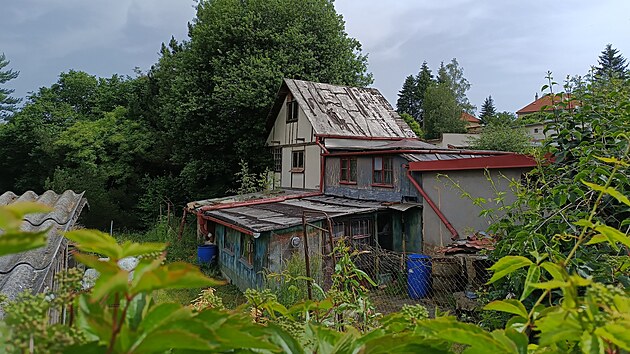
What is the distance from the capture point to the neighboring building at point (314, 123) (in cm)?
1280

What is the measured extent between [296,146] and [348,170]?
9.71 ft

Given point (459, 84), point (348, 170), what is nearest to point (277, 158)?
point (348, 170)

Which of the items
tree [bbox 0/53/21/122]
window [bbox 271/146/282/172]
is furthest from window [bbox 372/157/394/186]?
tree [bbox 0/53/21/122]

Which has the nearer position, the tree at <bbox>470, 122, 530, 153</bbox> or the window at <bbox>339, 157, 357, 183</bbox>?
the window at <bbox>339, 157, 357, 183</bbox>

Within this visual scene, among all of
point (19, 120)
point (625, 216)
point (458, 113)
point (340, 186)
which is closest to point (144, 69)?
point (19, 120)

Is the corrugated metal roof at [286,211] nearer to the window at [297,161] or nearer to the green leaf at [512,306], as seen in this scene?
the window at [297,161]

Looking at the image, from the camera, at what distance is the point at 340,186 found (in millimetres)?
11703

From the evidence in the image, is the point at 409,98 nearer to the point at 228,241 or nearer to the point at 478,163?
the point at 228,241

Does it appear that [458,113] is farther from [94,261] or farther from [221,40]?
[94,261]

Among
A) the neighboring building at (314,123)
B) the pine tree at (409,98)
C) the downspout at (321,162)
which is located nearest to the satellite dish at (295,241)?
the downspout at (321,162)

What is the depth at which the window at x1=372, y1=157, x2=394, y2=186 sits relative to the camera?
9960 millimetres

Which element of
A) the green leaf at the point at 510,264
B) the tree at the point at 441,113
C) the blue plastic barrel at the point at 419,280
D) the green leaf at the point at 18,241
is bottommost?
the blue plastic barrel at the point at 419,280

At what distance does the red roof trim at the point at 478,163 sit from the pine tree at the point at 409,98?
30.0 meters

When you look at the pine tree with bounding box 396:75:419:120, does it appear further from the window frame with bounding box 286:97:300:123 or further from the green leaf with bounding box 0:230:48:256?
the green leaf with bounding box 0:230:48:256
